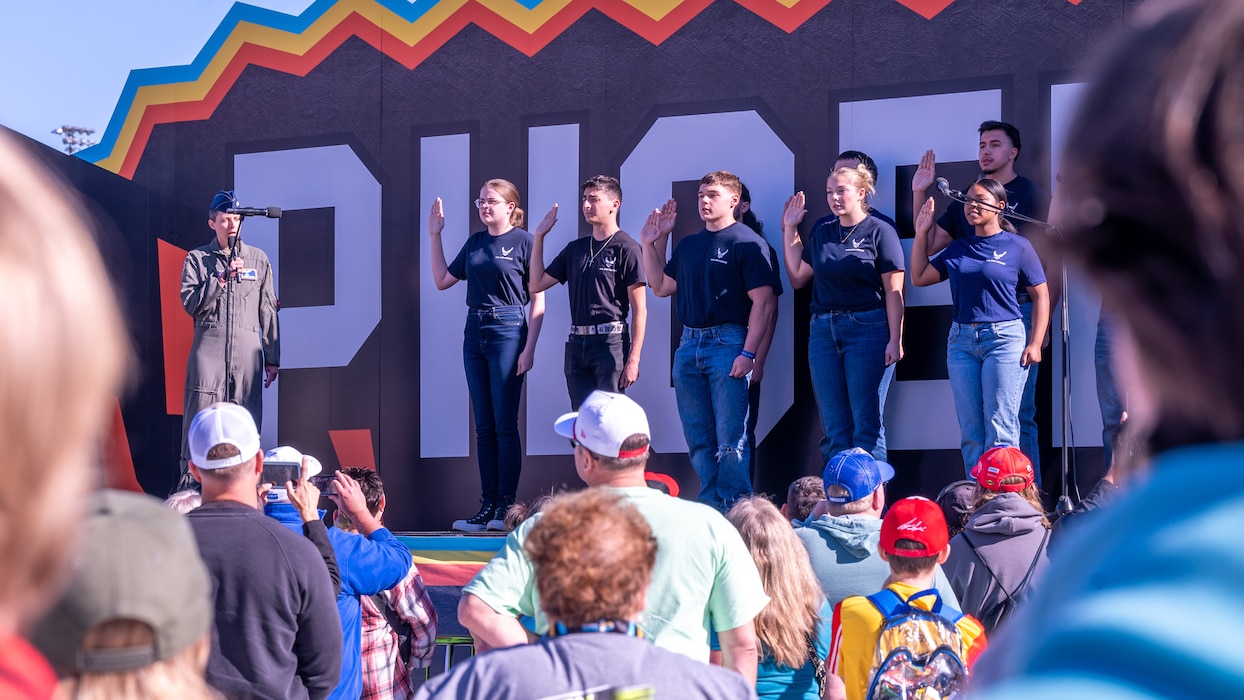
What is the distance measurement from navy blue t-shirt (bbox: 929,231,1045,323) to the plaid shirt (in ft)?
10.9

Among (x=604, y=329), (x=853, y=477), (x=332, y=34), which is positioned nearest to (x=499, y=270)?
(x=604, y=329)

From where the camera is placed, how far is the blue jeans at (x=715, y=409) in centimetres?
638

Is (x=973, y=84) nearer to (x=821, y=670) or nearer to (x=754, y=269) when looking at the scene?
(x=754, y=269)

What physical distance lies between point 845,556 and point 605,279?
Result: 3255 mm

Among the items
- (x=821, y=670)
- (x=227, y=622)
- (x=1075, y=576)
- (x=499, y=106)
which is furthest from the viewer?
(x=499, y=106)

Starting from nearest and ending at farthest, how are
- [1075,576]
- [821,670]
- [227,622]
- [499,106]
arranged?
[1075,576] < [227,622] < [821,670] < [499,106]

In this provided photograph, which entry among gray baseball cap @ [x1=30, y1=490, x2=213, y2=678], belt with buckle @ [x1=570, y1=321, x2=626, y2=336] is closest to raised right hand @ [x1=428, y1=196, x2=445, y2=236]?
belt with buckle @ [x1=570, y1=321, x2=626, y2=336]

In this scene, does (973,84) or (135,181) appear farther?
(135,181)

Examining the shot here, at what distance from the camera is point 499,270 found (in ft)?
23.3

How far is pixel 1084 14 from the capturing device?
6.67 metres

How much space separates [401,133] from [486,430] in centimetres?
223

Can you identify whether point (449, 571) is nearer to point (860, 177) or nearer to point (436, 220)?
point (436, 220)

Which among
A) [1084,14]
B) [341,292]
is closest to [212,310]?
[341,292]

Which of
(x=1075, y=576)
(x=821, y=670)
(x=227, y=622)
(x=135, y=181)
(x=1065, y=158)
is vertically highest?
(x=135, y=181)
